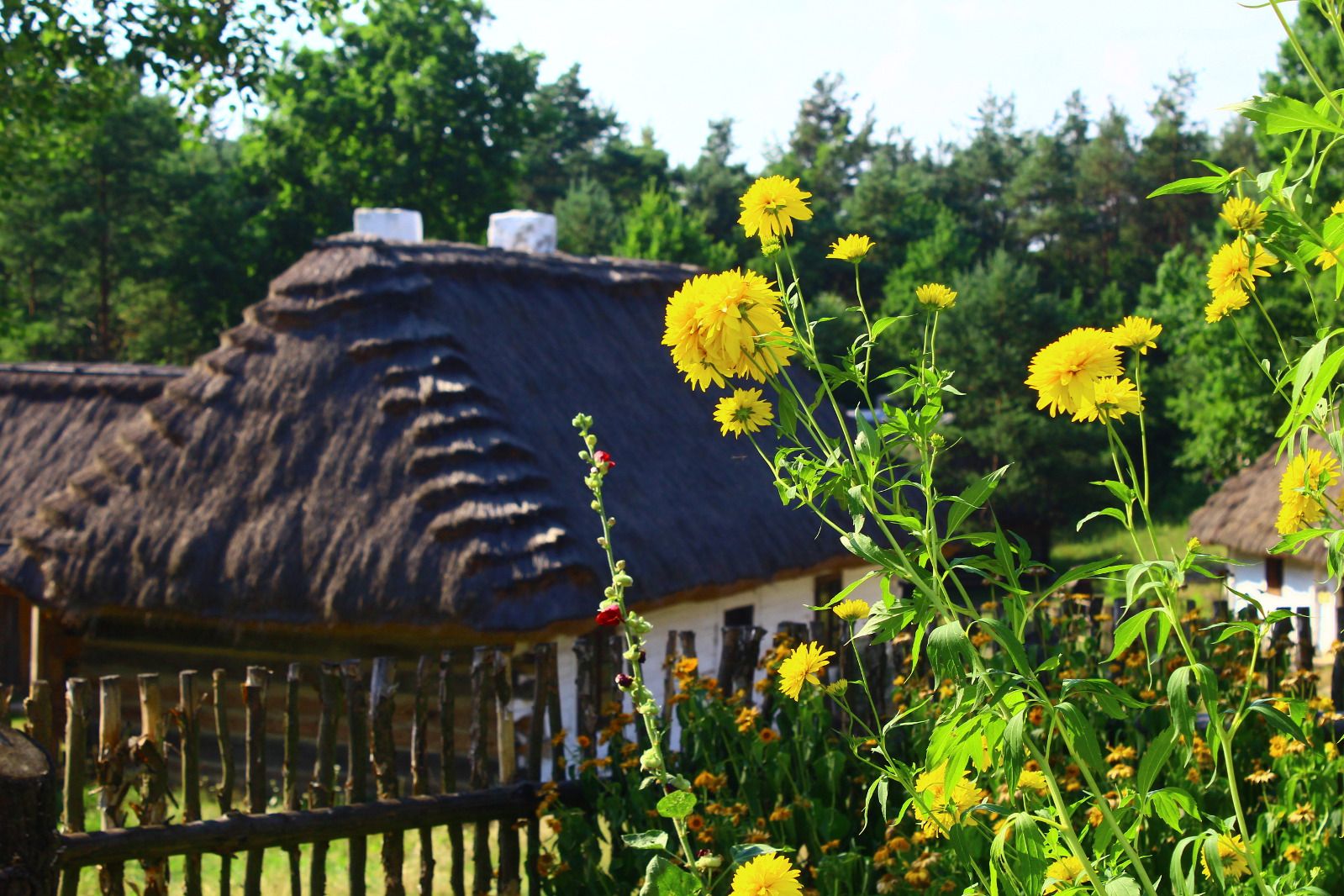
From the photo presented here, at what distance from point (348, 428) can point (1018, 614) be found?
7.10 meters

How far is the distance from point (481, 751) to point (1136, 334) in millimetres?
3091

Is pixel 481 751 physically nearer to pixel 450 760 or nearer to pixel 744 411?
pixel 450 760

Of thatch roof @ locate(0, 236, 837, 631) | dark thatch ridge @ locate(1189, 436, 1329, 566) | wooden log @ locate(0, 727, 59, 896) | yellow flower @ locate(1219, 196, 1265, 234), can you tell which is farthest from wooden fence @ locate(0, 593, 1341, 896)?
dark thatch ridge @ locate(1189, 436, 1329, 566)

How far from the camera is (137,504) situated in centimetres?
857

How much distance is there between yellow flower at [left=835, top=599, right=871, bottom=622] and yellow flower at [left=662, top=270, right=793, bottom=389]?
0.47m

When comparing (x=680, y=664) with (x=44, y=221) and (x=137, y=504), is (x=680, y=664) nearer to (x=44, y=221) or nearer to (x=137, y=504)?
(x=137, y=504)

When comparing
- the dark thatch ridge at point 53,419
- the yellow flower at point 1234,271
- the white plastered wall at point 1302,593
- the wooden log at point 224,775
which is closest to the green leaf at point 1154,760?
the yellow flower at point 1234,271

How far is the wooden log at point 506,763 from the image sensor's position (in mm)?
4402

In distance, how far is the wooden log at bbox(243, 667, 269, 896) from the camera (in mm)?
4156

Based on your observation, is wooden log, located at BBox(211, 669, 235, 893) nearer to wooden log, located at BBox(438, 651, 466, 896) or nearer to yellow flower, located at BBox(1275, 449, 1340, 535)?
wooden log, located at BBox(438, 651, 466, 896)

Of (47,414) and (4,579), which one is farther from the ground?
(47,414)

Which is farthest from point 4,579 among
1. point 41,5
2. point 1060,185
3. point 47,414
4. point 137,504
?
point 1060,185

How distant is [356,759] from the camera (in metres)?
4.33

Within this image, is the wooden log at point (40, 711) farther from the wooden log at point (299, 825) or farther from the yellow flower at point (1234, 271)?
the yellow flower at point (1234, 271)
